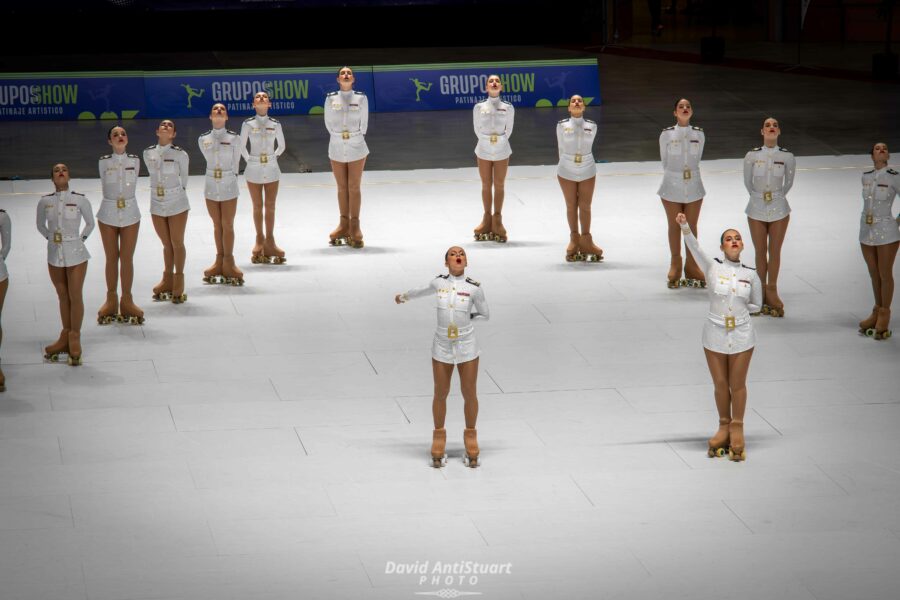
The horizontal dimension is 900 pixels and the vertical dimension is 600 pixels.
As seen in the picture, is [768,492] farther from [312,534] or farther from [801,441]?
[312,534]

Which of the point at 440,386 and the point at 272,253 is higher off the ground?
the point at 272,253

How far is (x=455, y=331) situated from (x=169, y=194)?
208 inches

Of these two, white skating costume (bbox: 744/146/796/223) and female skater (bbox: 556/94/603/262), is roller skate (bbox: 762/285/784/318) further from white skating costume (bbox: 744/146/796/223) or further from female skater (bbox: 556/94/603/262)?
female skater (bbox: 556/94/603/262)

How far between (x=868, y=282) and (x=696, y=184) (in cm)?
231

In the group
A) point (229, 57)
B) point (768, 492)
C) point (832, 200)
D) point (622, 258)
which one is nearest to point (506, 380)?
point (768, 492)

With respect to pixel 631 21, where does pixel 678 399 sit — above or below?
below

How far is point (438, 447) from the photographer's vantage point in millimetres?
10930

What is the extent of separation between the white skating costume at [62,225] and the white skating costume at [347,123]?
4590mm

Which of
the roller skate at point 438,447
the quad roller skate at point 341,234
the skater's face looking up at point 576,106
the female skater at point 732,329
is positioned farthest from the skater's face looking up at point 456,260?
the quad roller skate at point 341,234

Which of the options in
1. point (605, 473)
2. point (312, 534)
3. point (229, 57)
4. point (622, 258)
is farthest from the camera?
point (229, 57)

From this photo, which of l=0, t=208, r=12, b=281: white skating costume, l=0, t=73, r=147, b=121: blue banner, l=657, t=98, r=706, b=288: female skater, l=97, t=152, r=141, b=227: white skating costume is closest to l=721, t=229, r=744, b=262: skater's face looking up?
l=657, t=98, r=706, b=288: female skater

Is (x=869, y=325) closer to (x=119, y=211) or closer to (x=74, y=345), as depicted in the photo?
(x=119, y=211)

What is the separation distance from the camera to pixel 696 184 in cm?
1561

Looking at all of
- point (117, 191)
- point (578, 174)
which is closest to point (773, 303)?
point (578, 174)
